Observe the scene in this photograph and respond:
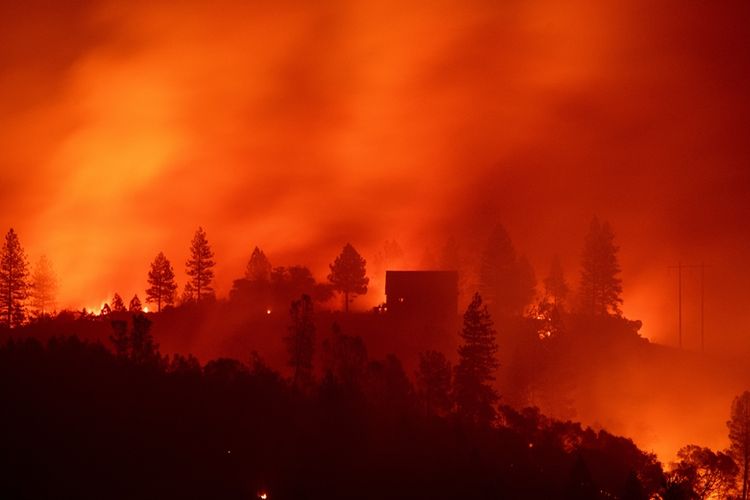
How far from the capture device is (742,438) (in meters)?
62.4

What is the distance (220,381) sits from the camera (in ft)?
183

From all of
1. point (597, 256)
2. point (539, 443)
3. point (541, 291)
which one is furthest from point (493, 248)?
point (539, 443)

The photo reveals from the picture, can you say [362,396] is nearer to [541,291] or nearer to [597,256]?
[597,256]

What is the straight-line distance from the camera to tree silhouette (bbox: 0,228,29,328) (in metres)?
87.9

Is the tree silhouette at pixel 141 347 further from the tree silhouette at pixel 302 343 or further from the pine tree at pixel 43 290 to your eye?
the pine tree at pixel 43 290

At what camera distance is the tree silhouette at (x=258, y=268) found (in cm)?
10956

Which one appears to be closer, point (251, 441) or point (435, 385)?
point (251, 441)

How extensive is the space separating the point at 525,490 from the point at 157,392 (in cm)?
2720

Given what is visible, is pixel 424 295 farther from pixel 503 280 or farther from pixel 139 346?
pixel 139 346

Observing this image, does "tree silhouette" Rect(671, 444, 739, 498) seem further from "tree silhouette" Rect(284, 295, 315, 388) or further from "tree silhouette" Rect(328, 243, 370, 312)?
"tree silhouette" Rect(328, 243, 370, 312)

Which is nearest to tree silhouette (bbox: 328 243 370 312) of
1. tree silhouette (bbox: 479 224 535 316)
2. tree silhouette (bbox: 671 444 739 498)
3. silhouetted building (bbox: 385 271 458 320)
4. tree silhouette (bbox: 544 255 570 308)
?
silhouetted building (bbox: 385 271 458 320)

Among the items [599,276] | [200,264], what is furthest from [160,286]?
[599,276]

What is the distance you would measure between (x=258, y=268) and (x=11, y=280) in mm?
35901

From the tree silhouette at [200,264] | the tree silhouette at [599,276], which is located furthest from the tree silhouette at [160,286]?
the tree silhouette at [599,276]
